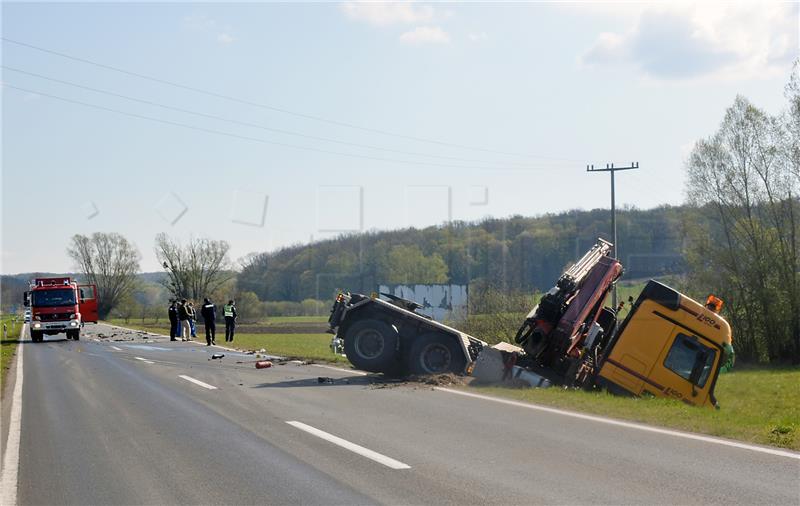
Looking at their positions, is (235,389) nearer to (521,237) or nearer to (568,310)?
(568,310)

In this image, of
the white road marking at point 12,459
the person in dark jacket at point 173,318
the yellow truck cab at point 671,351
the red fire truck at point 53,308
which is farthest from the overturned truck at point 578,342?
the red fire truck at point 53,308

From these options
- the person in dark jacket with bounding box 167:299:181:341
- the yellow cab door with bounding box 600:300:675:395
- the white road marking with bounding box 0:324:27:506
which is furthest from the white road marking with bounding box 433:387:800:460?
the person in dark jacket with bounding box 167:299:181:341

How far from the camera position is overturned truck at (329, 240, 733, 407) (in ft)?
47.1

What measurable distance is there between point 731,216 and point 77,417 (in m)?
37.2

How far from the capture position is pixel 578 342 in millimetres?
16344

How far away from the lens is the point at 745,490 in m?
6.70

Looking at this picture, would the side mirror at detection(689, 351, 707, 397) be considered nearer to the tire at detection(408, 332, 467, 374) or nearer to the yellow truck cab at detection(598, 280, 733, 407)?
the yellow truck cab at detection(598, 280, 733, 407)

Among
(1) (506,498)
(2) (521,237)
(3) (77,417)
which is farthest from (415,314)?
(2) (521,237)

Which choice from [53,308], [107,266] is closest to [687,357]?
[53,308]

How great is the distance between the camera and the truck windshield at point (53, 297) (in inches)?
1446

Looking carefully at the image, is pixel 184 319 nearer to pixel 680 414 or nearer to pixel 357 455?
pixel 680 414

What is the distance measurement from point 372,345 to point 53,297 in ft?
84.1

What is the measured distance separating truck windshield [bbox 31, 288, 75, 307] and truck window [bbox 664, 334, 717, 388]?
30.3 metres

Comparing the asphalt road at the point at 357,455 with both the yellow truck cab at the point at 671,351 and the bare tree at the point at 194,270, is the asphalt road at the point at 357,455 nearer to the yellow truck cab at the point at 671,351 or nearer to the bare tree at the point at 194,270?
the yellow truck cab at the point at 671,351
